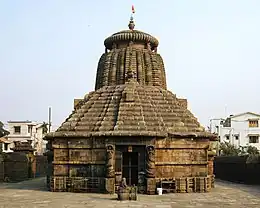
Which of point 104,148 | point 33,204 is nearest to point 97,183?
point 104,148

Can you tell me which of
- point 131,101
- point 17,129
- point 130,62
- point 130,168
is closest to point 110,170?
point 130,168

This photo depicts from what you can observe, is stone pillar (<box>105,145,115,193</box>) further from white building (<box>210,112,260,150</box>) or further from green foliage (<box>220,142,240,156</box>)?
white building (<box>210,112,260,150</box>)

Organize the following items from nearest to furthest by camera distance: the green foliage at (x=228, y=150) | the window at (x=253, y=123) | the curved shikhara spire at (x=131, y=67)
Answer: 1. the curved shikhara spire at (x=131, y=67)
2. the green foliage at (x=228, y=150)
3. the window at (x=253, y=123)

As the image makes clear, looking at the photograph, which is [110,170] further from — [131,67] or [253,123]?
[253,123]

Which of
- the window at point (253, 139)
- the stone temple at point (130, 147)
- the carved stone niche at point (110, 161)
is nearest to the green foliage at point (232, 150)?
the window at point (253, 139)

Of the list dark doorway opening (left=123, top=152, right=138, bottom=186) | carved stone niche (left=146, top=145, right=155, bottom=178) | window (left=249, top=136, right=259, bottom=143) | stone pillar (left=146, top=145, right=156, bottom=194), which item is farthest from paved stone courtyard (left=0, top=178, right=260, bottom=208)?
window (left=249, top=136, right=259, bottom=143)

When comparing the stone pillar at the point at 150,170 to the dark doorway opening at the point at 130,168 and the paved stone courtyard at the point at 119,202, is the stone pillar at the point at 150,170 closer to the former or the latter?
the paved stone courtyard at the point at 119,202

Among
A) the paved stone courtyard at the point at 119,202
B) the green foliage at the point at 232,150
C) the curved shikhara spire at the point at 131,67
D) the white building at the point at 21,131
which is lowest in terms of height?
the paved stone courtyard at the point at 119,202

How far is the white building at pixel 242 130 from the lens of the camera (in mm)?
51312

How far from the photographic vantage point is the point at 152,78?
23.9 m

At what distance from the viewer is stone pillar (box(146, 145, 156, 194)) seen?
18406 millimetres

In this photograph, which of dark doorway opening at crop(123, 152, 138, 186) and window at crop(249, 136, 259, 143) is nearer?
dark doorway opening at crop(123, 152, 138, 186)

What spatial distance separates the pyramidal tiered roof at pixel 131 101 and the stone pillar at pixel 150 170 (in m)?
0.86

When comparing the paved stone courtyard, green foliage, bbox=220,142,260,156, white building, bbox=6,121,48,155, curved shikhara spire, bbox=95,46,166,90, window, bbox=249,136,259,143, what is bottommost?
the paved stone courtyard
